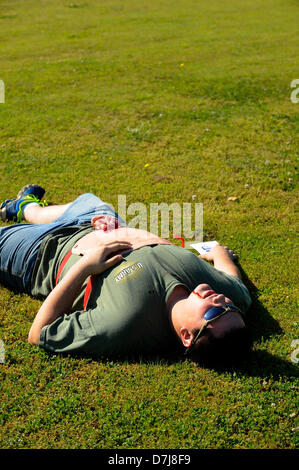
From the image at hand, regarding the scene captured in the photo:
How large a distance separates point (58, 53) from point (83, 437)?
14.1 meters

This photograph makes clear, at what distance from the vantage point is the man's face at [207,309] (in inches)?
146

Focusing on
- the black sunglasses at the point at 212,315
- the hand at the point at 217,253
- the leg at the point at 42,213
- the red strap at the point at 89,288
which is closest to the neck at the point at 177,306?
the black sunglasses at the point at 212,315

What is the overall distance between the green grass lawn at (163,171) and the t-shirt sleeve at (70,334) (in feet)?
0.45

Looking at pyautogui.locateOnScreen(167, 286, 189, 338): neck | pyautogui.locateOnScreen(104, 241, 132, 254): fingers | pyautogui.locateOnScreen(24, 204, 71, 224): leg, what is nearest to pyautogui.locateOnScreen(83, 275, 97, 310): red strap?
pyautogui.locateOnScreen(104, 241, 132, 254): fingers

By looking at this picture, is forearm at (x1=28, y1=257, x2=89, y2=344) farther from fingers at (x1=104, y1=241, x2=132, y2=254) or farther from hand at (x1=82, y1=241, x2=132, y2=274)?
fingers at (x1=104, y1=241, x2=132, y2=254)

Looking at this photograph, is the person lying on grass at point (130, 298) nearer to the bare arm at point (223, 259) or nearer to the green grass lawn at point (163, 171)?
the bare arm at point (223, 259)

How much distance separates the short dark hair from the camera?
12.3ft

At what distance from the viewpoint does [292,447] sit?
346 cm

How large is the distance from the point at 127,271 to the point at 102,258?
0.27 meters

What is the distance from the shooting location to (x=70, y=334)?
4004 mm

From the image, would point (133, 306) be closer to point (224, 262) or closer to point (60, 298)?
point (60, 298)

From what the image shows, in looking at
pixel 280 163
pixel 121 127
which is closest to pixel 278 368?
pixel 280 163
